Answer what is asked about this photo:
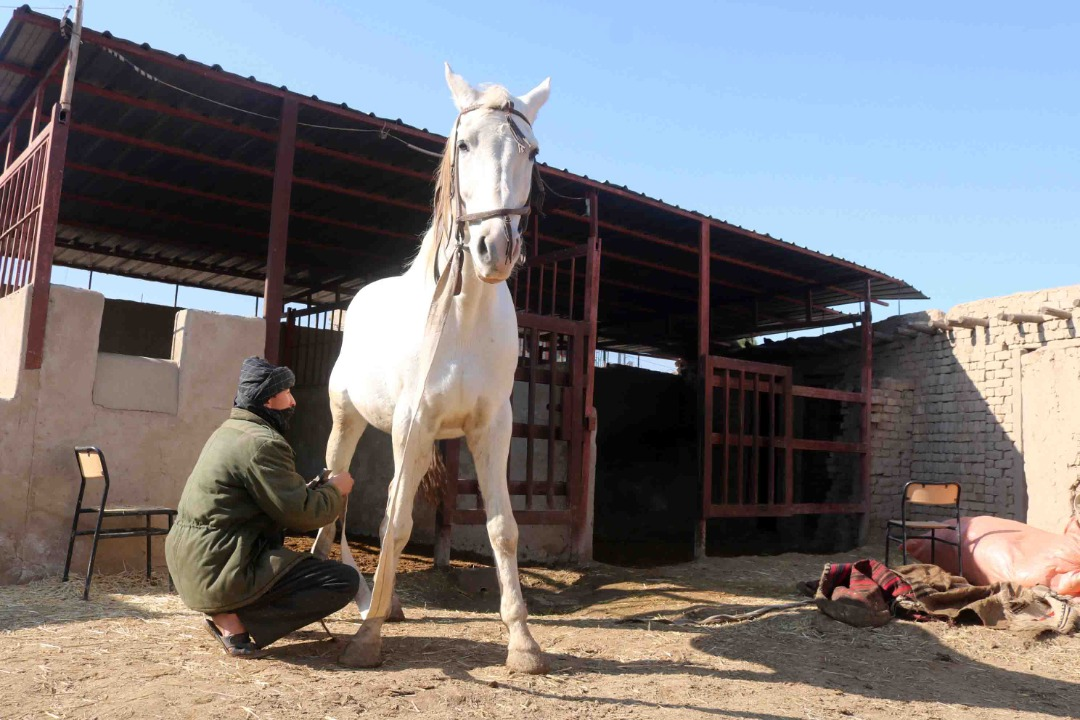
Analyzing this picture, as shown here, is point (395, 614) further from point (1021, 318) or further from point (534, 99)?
point (1021, 318)

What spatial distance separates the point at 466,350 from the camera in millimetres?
3225

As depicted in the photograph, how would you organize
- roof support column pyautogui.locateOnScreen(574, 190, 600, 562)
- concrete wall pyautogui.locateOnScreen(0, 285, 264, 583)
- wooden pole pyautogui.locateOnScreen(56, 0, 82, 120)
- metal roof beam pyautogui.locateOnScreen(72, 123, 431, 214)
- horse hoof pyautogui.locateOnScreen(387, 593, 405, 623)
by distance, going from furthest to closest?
roof support column pyautogui.locateOnScreen(574, 190, 600, 562) → metal roof beam pyautogui.locateOnScreen(72, 123, 431, 214) → wooden pole pyautogui.locateOnScreen(56, 0, 82, 120) → concrete wall pyautogui.locateOnScreen(0, 285, 264, 583) → horse hoof pyautogui.locateOnScreen(387, 593, 405, 623)

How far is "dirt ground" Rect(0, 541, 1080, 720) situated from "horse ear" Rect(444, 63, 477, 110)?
2301mm

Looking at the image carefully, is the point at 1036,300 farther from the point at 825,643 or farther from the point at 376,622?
the point at 376,622

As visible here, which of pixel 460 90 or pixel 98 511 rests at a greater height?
pixel 460 90

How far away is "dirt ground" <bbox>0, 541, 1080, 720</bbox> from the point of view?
264cm

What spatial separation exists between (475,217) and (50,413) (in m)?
3.57

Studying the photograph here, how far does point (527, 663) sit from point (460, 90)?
7.70ft

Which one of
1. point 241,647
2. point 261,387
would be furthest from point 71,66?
point 241,647

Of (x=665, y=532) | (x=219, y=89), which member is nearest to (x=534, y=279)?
(x=219, y=89)

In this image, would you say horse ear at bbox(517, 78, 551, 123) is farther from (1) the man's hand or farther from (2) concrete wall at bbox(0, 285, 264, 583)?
(2) concrete wall at bbox(0, 285, 264, 583)

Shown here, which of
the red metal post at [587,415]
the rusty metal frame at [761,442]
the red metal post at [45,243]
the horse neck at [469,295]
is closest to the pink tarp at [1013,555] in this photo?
the rusty metal frame at [761,442]

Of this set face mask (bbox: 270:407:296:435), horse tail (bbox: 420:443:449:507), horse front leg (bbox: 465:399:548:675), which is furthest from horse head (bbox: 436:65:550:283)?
horse tail (bbox: 420:443:449:507)

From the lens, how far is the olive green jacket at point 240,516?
117 inches
